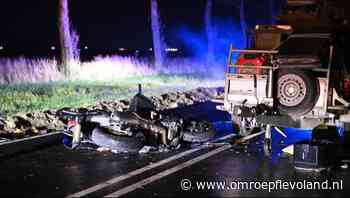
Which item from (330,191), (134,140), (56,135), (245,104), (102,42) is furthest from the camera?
(102,42)

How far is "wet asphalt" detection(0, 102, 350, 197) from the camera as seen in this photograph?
7.40m

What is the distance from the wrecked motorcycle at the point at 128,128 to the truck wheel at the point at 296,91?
2.10 m

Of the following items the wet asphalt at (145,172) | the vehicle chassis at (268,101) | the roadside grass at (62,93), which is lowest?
the wet asphalt at (145,172)

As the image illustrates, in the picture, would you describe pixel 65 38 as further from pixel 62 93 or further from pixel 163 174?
pixel 163 174

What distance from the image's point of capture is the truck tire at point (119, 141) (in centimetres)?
990

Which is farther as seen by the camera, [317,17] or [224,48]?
[224,48]

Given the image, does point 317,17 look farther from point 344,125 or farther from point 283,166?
point 283,166

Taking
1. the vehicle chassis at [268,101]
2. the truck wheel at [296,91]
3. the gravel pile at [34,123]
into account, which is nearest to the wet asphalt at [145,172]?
the vehicle chassis at [268,101]

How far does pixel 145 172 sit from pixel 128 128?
6.21 feet

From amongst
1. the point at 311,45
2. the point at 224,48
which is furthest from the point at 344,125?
the point at 224,48

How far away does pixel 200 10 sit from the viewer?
2589 inches

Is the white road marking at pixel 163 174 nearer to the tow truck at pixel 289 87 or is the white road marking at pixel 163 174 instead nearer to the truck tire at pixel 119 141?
the tow truck at pixel 289 87

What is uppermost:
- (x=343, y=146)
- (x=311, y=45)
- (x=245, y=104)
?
(x=311, y=45)

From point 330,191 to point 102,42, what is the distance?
2276 inches
